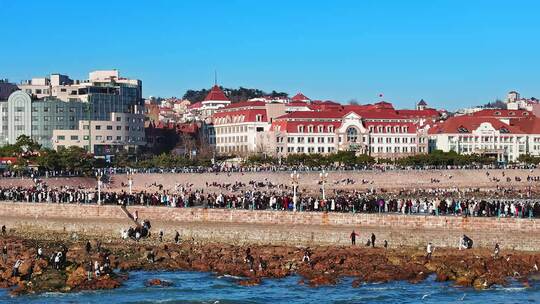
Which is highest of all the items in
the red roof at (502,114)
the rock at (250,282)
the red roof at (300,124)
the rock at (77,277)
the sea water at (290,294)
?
the red roof at (502,114)

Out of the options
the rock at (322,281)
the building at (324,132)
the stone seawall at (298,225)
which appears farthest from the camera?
the building at (324,132)

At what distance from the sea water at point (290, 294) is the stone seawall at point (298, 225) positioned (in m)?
5.52

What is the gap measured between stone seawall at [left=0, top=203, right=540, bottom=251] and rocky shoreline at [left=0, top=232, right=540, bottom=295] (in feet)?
3.33

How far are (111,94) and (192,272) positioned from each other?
87.1m

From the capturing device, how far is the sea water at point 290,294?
1252 inches

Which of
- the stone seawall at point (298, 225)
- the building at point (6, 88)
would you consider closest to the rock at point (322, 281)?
the stone seawall at point (298, 225)

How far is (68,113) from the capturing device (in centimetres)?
11944

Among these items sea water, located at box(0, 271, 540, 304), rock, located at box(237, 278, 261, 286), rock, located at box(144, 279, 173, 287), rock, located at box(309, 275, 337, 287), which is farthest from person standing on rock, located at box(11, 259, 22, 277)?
rock, located at box(309, 275, 337, 287)

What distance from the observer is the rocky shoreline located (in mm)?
34594

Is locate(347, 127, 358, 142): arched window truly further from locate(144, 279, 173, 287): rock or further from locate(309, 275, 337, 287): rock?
locate(144, 279, 173, 287): rock

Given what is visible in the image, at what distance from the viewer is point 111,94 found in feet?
402

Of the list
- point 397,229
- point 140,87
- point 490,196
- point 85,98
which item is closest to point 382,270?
point 397,229

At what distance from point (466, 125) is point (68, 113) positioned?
4823 cm

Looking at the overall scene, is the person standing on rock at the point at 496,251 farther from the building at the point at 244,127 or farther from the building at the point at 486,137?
the building at the point at 486,137
